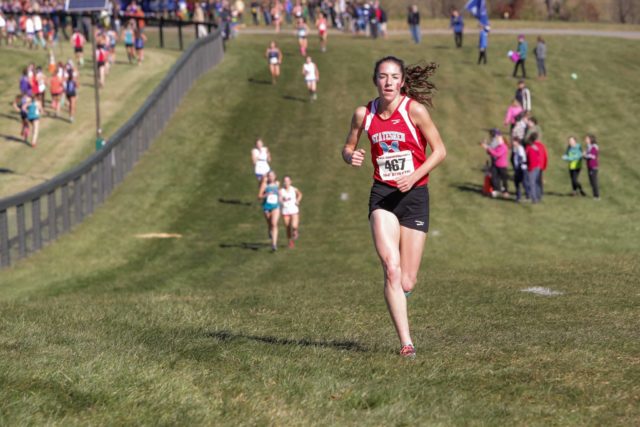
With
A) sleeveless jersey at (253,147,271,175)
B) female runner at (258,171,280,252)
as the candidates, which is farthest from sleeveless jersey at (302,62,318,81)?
female runner at (258,171,280,252)

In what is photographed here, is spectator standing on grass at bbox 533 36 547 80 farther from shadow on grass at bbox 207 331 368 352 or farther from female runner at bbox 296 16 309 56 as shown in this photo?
shadow on grass at bbox 207 331 368 352

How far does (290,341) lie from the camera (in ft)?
34.0

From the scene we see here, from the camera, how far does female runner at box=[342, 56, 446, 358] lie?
29.7ft

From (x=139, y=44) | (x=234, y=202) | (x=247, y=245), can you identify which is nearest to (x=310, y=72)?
(x=139, y=44)

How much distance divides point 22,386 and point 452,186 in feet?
96.1

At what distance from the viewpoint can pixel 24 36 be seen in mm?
52938

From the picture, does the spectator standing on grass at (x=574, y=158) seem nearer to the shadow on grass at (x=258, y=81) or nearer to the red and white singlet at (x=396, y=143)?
the shadow on grass at (x=258, y=81)

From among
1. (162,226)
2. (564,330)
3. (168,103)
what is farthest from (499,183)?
(564,330)

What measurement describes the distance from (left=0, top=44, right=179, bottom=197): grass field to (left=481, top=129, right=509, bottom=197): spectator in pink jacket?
14.0 metres

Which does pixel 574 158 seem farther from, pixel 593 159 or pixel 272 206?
pixel 272 206

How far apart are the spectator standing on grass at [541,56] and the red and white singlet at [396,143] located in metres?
41.5

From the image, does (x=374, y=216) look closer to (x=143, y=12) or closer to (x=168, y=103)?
(x=168, y=103)

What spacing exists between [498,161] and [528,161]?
1.28 meters

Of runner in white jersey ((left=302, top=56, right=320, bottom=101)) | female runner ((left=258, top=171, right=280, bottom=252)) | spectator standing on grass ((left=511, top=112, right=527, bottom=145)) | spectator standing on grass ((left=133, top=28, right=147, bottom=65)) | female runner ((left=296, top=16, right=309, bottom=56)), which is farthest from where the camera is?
female runner ((left=296, top=16, right=309, bottom=56))
